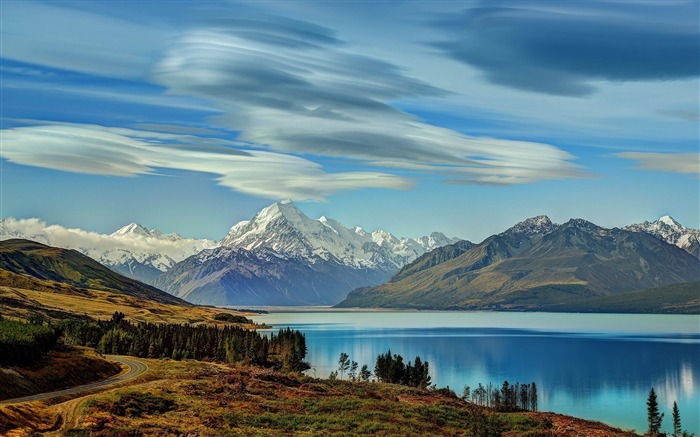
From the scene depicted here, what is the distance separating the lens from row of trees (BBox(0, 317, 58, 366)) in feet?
374

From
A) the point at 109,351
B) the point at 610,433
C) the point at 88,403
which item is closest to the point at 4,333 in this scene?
the point at 88,403

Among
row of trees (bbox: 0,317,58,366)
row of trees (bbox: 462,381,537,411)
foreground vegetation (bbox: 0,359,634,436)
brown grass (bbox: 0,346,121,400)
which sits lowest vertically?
row of trees (bbox: 462,381,537,411)

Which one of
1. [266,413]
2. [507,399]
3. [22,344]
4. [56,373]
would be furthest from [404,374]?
[22,344]

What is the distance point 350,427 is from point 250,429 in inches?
554

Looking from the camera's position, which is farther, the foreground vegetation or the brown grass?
the brown grass

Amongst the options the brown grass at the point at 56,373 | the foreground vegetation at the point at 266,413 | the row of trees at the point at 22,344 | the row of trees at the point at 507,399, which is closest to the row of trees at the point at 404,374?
the row of trees at the point at 507,399

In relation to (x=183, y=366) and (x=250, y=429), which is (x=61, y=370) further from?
(x=250, y=429)

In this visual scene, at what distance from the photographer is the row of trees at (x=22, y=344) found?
113875 millimetres

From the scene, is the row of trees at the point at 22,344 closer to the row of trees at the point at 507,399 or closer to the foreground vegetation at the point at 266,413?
the foreground vegetation at the point at 266,413

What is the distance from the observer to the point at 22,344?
11769 centimetres

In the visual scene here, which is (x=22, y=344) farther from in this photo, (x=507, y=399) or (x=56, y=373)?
(x=507, y=399)

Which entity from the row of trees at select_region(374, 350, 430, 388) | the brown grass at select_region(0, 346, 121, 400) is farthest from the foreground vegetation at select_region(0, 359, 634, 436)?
the row of trees at select_region(374, 350, 430, 388)

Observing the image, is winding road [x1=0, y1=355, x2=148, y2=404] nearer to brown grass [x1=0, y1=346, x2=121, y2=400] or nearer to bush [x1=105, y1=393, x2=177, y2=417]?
brown grass [x1=0, y1=346, x2=121, y2=400]

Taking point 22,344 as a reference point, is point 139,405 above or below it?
below
